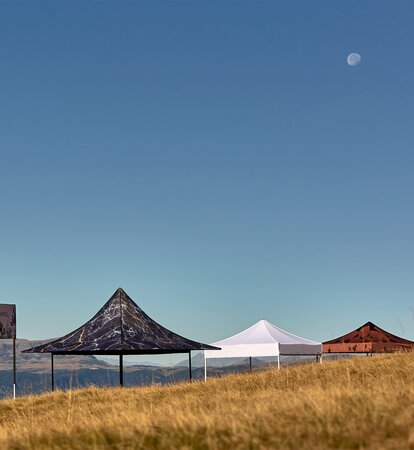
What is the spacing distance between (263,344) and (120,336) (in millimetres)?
7796

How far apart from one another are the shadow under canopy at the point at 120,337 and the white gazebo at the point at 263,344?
326 cm

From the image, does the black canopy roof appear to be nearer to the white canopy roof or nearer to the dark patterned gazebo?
the white canopy roof

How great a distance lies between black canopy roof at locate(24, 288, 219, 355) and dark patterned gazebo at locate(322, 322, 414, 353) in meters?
8.26

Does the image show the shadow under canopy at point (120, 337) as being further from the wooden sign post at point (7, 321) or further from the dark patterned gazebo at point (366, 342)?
the dark patterned gazebo at point (366, 342)

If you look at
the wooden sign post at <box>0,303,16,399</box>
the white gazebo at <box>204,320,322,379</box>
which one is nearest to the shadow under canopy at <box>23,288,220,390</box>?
the wooden sign post at <box>0,303,16,399</box>

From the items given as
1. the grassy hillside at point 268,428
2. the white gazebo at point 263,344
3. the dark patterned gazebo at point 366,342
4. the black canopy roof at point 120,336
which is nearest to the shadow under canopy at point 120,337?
the black canopy roof at point 120,336

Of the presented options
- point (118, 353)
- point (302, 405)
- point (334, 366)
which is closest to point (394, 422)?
point (302, 405)

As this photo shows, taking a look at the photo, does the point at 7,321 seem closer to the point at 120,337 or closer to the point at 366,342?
the point at 120,337

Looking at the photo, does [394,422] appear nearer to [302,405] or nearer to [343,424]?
[343,424]

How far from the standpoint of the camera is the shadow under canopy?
2867 centimetres

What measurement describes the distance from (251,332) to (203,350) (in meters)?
5.11

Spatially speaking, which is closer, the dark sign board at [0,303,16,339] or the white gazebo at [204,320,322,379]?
the dark sign board at [0,303,16,339]

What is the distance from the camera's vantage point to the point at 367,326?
36344 mm

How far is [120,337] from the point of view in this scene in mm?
28844
